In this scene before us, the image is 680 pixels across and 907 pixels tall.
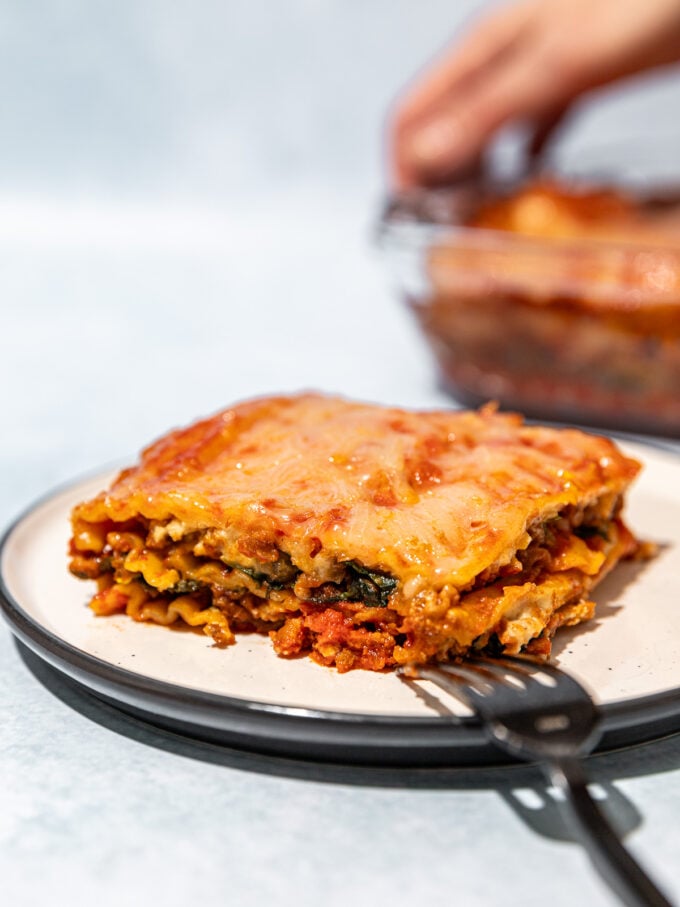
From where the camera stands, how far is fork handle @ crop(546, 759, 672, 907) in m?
1.37

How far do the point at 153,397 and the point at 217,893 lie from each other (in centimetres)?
293

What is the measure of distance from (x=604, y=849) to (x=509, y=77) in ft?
12.0

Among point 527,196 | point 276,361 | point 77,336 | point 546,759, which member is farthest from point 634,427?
point 77,336

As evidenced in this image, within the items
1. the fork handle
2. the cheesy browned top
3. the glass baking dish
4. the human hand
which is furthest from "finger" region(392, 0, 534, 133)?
the fork handle

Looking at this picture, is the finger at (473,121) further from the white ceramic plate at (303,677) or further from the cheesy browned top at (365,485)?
the white ceramic plate at (303,677)

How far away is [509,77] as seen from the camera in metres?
4.53

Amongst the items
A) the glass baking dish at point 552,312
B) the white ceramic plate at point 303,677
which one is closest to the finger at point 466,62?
the glass baking dish at point 552,312

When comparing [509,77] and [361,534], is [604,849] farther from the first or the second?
[509,77]

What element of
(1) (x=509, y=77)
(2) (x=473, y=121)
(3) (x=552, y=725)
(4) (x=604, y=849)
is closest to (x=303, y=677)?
(3) (x=552, y=725)

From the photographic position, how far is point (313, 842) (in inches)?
63.6

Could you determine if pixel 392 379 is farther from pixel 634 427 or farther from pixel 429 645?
pixel 429 645

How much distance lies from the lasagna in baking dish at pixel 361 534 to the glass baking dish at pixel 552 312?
117 cm

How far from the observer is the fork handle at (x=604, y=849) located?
1.37 meters

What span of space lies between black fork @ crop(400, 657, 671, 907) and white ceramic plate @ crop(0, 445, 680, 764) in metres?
0.04
